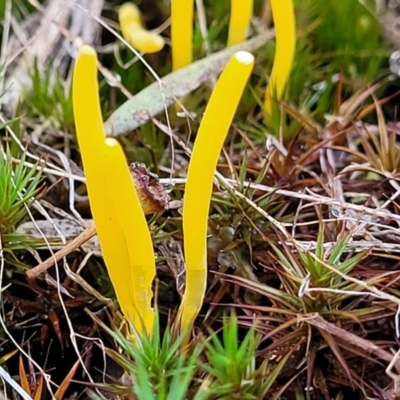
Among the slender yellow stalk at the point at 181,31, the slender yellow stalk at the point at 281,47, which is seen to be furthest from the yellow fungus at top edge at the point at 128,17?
the slender yellow stalk at the point at 281,47

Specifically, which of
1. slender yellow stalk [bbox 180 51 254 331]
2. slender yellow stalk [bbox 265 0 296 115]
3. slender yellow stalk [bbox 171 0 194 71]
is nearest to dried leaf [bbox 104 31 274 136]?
slender yellow stalk [bbox 171 0 194 71]

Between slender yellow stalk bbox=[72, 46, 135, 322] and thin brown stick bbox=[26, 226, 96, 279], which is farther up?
slender yellow stalk bbox=[72, 46, 135, 322]

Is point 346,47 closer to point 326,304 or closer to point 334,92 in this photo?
point 334,92

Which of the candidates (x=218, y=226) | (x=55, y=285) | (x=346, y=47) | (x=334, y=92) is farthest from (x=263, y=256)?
(x=346, y=47)

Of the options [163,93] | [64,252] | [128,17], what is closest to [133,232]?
[64,252]

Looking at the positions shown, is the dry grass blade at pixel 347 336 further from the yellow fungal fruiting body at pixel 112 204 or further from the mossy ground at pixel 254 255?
the yellow fungal fruiting body at pixel 112 204

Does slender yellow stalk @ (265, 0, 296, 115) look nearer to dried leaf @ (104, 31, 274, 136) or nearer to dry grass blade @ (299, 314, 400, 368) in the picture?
dried leaf @ (104, 31, 274, 136)

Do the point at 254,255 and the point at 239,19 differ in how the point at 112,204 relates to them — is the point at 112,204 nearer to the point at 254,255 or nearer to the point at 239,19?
the point at 254,255
